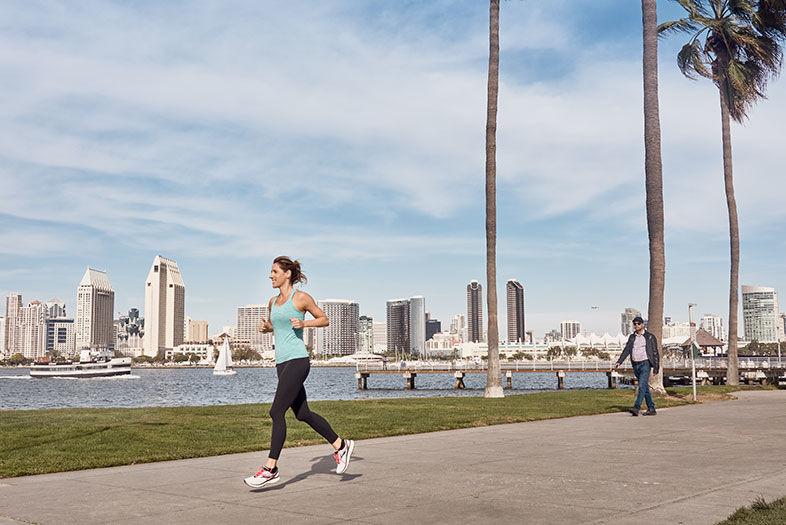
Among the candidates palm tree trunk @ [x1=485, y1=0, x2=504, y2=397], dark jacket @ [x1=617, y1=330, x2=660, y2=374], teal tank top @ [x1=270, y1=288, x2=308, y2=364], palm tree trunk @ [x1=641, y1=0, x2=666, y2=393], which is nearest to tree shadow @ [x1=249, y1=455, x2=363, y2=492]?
teal tank top @ [x1=270, y1=288, x2=308, y2=364]

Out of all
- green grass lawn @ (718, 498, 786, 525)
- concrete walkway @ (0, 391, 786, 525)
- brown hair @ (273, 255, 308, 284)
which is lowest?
concrete walkway @ (0, 391, 786, 525)

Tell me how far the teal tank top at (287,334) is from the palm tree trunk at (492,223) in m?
18.6

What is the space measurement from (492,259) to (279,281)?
62.4 ft

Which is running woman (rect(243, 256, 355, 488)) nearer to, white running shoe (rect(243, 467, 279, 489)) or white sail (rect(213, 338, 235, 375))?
white running shoe (rect(243, 467, 279, 489))

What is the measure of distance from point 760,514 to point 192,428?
9861mm

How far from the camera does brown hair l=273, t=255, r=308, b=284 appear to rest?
8500 mm

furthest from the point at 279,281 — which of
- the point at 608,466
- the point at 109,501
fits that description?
the point at 608,466

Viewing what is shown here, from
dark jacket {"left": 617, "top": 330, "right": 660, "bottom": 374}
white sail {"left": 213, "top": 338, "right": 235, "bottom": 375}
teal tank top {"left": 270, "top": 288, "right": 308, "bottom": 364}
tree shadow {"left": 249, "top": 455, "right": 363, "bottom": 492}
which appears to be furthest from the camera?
Answer: white sail {"left": 213, "top": 338, "right": 235, "bottom": 375}

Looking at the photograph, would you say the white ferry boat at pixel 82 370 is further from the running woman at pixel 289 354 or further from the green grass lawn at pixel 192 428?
the running woman at pixel 289 354

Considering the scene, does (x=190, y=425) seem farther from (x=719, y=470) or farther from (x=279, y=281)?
(x=719, y=470)

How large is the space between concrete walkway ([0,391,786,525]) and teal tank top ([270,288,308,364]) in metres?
1.31

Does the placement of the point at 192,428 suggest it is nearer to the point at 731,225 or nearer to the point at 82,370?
the point at 731,225

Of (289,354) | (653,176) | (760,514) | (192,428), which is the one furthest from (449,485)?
Result: (653,176)

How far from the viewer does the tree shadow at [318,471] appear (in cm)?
789
